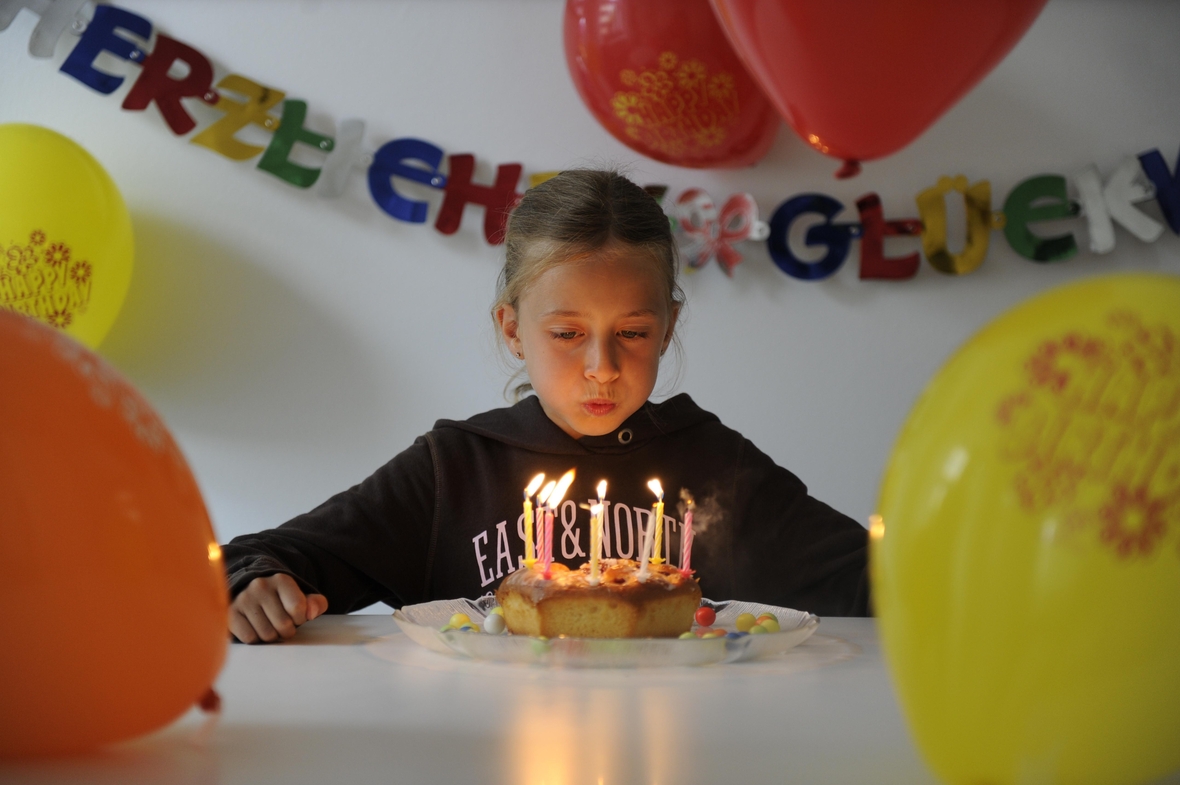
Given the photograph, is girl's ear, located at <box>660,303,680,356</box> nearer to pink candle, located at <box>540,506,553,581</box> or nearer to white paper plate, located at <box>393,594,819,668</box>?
pink candle, located at <box>540,506,553,581</box>

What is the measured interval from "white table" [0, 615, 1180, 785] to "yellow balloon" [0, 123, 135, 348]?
154 cm

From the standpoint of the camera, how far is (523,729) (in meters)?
0.47

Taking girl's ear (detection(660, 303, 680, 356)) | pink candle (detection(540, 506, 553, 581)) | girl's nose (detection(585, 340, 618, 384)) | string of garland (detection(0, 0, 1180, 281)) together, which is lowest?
pink candle (detection(540, 506, 553, 581))

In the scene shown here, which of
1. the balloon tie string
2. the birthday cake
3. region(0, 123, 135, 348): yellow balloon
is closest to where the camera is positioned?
the balloon tie string

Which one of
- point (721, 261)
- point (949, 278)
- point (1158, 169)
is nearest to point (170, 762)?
point (721, 261)

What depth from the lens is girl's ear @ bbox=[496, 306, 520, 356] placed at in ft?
4.50

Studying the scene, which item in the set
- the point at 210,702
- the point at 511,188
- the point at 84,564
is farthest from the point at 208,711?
the point at 511,188

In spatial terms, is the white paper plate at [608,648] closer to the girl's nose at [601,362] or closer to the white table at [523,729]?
the white table at [523,729]

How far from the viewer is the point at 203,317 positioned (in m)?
2.44

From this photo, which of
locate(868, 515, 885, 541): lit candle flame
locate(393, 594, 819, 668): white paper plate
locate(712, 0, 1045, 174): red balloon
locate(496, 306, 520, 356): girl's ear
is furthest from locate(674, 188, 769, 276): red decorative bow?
locate(868, 515, 885, 541): lit candle flame

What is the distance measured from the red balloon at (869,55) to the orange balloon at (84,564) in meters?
0.80

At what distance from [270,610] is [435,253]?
1762 millimetres

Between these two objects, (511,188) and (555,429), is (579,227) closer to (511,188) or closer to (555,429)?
(555,429)

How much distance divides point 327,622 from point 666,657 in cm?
38
